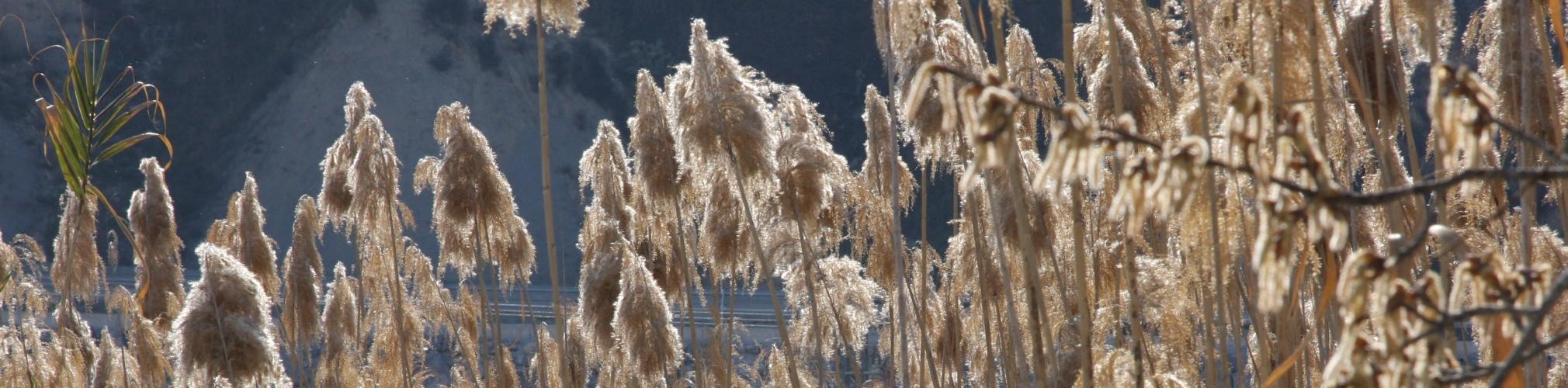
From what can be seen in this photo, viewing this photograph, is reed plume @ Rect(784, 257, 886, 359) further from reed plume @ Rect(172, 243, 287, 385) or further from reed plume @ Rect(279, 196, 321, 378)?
reed plume @ Rect(279, 196, 321, 378)

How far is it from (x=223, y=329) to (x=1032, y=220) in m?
2.44

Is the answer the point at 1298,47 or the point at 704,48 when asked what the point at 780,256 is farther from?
the point at 1298,47

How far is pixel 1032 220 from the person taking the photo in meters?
3.48

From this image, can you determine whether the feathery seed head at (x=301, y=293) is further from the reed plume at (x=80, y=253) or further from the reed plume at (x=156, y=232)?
the reed plume at (x=80, y=253)

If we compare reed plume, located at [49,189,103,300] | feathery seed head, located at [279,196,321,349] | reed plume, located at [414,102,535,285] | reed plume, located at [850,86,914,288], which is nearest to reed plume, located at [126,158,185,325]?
reed plume, located at [49,189,103,300]

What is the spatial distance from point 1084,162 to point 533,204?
30967 mm

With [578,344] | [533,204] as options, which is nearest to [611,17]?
[533,204]

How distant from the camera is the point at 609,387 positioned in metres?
5.23

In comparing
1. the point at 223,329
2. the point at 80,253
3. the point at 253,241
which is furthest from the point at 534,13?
the point at 80,253

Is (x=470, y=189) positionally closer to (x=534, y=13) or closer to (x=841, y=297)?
(x=841, y=297)

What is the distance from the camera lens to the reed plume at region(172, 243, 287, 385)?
369cm

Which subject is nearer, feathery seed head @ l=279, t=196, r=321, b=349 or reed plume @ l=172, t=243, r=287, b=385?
reed plume @ l=172, t=243, r=287, b=385

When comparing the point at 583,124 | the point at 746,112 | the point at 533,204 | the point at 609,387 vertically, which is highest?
the point at 583,124

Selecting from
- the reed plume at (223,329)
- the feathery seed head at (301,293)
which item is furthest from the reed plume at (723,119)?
the feathery seed head at (301,293)
